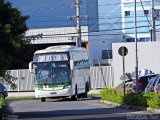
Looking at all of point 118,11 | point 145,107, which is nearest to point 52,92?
point 145,107

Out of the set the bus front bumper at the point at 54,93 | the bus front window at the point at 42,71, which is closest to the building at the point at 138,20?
the bus front window at the point at 42,71

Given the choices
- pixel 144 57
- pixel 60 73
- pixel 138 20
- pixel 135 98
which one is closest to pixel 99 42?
pixel 138 20

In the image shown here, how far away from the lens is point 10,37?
71.6ft

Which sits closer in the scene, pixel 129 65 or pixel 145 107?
pixel 145 107

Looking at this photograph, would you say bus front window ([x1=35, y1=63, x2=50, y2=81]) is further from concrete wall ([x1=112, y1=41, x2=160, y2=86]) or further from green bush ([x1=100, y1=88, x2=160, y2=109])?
concrete wall ([x1=112, y1=41, x2=160, y2=86])

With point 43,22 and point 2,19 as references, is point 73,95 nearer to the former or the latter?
point 2,19

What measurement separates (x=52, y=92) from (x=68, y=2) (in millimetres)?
41114

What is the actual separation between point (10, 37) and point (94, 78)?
33185mm

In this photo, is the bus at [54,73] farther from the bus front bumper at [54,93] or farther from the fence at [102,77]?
the fence at [102,77]

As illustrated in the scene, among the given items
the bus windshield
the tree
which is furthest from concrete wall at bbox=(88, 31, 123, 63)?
the tree

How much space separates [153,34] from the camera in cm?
5778

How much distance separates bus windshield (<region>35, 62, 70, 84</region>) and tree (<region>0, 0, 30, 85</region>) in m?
16.3

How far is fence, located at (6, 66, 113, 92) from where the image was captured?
53625 millimetres

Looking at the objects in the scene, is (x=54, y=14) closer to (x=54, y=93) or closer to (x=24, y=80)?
(x=24, y=80)
